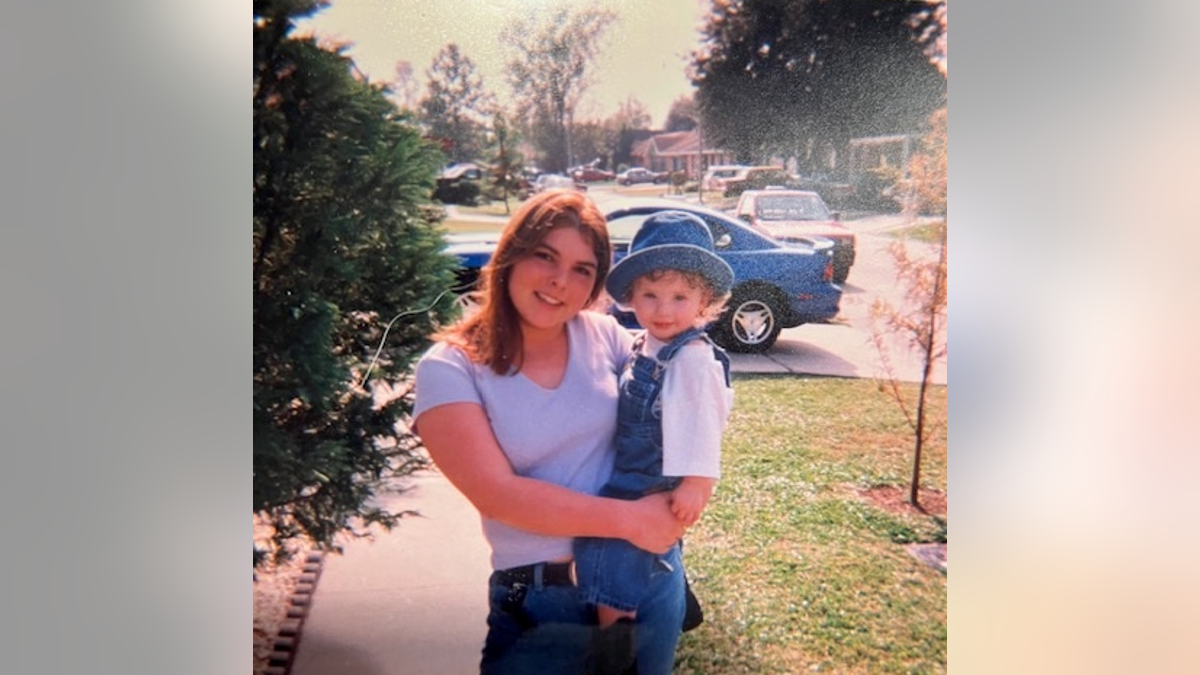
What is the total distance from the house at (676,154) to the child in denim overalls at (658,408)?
0.15m

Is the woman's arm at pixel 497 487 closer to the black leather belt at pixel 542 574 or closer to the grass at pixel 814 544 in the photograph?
the black leather belt at pixel 542 574

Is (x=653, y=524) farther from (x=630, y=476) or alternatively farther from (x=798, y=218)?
(x=798, y=218)

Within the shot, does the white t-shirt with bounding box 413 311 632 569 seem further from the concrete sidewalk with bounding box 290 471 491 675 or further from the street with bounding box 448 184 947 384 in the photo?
the street with bounding box 448 184 947 384

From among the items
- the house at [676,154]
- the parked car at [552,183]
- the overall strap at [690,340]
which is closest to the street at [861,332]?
the overall strap at [690,340]

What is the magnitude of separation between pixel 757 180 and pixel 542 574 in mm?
1408

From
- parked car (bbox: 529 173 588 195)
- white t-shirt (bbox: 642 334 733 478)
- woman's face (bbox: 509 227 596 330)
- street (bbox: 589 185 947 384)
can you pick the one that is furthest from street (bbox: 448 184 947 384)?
parked car (bbox: 529 173 588 195)

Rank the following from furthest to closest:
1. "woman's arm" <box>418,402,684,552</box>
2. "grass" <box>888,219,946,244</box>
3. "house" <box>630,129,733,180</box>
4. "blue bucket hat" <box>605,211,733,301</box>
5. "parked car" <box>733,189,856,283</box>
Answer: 1. "grass" <box>888,219,946,244</box>
2. "parked car" <box>733,189,856,283</box>
3. "house" <box>630,129,733,180</box>
4. "blue bucket hat" <box>605,211,733,301</box>
5. "woman's arm" <box>418,402,684,552</box>

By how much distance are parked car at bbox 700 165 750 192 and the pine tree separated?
2.81ft

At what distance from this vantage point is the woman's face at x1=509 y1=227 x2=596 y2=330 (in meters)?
3.42

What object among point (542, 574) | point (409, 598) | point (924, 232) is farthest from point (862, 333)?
point (409, 598)

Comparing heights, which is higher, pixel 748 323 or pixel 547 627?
pixel 748 323

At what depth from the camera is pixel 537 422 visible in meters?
3.39
